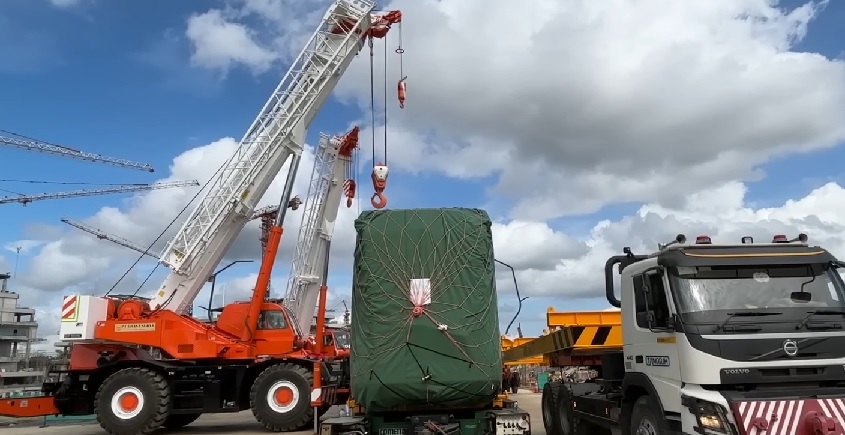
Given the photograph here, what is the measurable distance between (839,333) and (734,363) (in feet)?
3.74

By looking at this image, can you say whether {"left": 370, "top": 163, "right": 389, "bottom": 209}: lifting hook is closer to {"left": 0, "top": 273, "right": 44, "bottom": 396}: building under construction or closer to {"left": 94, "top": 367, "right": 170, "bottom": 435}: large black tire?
{"left": 94, "top": 367, "right": 170, "bottom": 435}: large black tire

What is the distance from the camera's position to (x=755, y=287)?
664 centimetres

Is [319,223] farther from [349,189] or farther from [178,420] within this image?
[178,420]

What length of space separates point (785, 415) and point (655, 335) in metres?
1.47

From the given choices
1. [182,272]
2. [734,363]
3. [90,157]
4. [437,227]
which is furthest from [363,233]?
[90,157]

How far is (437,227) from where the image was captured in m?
8.33

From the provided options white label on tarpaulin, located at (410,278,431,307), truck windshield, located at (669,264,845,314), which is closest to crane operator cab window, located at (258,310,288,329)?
white label on tarpaulin, located at (410,278,431,307)

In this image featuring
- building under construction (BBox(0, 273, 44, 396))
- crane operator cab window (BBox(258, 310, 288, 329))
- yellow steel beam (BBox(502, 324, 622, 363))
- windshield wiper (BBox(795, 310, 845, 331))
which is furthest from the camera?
building under construction (BBox(0, 273, 44, 396))

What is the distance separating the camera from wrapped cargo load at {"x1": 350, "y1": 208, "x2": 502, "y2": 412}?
767cm

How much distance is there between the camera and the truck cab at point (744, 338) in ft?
19.7

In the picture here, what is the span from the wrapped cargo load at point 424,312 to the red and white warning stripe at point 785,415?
2821mm

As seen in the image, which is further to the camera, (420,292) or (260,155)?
(260,155)

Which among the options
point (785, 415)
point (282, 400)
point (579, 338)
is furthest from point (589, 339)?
point (282, 400)

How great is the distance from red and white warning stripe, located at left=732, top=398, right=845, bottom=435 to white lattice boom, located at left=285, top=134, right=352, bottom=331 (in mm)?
16258
